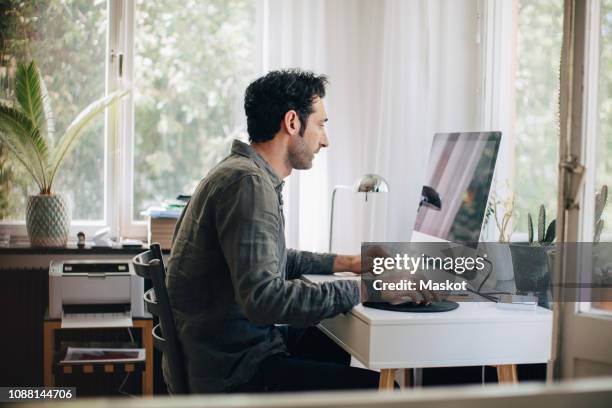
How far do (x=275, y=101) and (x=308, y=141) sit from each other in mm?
163

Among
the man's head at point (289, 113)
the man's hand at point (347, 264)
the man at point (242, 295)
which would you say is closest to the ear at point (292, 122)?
the man's head at point (289, 113)

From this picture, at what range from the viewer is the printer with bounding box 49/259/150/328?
10.4 feet

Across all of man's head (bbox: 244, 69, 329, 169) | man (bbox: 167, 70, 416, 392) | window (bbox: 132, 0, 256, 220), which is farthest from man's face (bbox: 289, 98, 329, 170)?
window (bbox: 132, 0, 256, 220)

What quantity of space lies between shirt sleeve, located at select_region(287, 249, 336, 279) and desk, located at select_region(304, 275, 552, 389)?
0.44 metres

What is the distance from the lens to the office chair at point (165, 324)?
6.36 feet

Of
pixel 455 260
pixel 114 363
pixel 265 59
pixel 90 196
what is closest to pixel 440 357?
pixel 455 260

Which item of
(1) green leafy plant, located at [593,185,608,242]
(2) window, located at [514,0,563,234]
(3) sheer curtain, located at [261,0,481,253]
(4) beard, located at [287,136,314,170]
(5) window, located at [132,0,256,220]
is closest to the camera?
(1) green leafy plant, located at [593,185,608,242]

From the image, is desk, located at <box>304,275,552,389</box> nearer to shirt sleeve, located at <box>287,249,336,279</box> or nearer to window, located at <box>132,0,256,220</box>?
shirt sleeve, located at <box>287,249,336,279</box>

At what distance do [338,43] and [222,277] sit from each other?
1.96 metres

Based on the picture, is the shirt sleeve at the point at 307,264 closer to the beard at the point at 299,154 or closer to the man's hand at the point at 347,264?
the man's hand at the point at 347,264

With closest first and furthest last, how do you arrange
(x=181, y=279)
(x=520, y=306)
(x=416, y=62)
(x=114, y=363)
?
(x=181, y=279) < (x=520, y=306) < (x=114, y=363) < (x=416, y=62)

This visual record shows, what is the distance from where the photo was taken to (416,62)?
3.40m

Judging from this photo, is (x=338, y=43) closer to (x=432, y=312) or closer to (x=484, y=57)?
(x=484, y=57)

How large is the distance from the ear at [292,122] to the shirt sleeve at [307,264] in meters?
0.48
